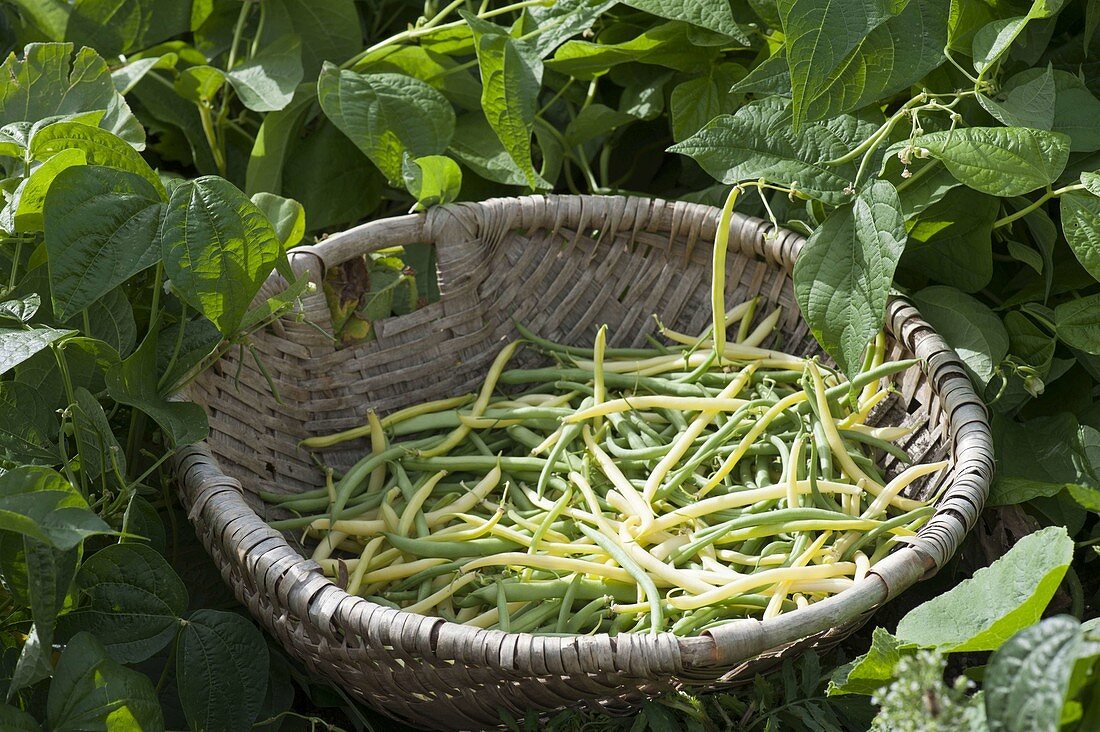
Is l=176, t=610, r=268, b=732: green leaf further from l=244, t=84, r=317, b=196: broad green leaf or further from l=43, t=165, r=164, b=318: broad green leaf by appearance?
l=244, t=84, r=317, b=196: broad green leaf

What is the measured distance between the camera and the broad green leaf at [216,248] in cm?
61

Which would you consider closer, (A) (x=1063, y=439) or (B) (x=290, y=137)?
(A) (x=1063, y=439)

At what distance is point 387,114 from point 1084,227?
56cm

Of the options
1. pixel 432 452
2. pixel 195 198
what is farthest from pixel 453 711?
pixel 195 198

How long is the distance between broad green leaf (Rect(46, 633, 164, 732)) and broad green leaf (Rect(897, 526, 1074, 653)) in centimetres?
42

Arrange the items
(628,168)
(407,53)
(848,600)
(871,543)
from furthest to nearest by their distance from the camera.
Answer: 1. (628,168)
2. (407,53)
3. (871,543)
4. (848,600)

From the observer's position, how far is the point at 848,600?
1.91 ft

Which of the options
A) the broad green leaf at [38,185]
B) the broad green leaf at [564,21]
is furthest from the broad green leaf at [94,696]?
the broad green leaf at [564,21]

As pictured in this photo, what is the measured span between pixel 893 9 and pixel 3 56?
83 cm

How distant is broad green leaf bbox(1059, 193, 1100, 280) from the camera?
2.24ft

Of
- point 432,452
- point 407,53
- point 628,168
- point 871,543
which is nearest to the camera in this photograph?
point 871,543

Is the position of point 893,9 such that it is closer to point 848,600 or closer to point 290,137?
point 848,600

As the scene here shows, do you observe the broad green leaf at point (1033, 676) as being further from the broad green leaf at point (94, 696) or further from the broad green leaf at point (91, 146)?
the broad green leaf at point (91, 146)

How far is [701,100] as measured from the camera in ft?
2.97
